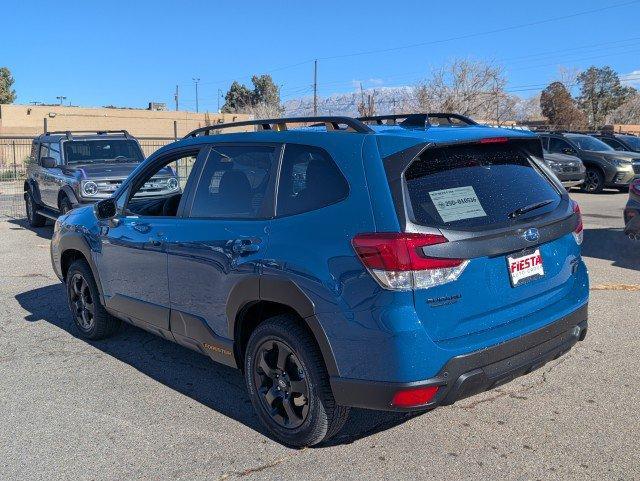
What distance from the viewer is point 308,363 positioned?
3.56 metres

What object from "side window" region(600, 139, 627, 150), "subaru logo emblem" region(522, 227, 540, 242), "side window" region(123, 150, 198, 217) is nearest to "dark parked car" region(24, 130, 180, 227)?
"side window" region(123, 150, 198, 217)

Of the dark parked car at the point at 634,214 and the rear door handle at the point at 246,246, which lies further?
the dark parked car at the point at 634,214

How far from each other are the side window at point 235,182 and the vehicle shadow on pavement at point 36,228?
917cm

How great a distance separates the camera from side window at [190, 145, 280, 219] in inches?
157

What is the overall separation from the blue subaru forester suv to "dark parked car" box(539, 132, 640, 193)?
616 inches

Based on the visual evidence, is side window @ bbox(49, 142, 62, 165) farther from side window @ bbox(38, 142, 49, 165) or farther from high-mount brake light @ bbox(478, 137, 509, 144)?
high-mount brake light @ bbox(478, 137, 509, 144)

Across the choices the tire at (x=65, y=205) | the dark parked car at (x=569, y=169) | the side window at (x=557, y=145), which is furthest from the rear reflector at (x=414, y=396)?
the side window at (x=557, y=145)

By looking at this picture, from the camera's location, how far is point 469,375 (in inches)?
129

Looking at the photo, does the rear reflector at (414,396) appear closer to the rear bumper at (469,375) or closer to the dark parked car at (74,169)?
the rear bumper at (469,375)

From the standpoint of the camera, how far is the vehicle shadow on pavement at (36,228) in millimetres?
13023

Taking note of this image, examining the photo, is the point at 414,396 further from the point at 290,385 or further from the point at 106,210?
the point at 106,210

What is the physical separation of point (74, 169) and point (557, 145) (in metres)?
14.7

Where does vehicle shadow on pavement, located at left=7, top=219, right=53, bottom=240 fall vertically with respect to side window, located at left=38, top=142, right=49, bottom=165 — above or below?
below

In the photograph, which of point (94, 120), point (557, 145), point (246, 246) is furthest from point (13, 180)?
point (94, 120)
